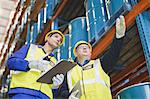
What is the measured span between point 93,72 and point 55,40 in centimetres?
47

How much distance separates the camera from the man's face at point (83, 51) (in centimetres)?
288

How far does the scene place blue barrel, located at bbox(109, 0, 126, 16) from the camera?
301 cm

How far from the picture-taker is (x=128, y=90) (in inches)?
93.7

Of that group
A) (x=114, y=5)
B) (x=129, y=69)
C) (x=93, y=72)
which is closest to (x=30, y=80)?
(x=93, y=72)

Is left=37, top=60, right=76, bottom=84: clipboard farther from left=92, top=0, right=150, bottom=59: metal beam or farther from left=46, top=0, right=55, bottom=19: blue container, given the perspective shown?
left=46, top=0, right=55, bottom=19: blue container

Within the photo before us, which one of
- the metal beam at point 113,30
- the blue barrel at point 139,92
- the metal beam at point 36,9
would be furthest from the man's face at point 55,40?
the metal beam at point 36,9

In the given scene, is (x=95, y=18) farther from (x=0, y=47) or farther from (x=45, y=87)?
(x=0, y=47)

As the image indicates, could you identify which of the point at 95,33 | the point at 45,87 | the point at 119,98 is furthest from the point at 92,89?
the point at 95,33

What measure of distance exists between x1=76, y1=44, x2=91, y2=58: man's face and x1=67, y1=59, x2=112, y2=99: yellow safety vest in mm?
112

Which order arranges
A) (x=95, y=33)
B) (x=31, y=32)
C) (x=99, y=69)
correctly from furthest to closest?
1. (x=31, y=32)
2. (x=95, y=33)
3. (x=99, y=69)

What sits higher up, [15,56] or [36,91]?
[15,56]

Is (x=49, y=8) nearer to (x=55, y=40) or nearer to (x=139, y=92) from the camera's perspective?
(x=55, y=40)

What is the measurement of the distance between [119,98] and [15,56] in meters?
1.00

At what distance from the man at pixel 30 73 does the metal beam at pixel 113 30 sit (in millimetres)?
571
